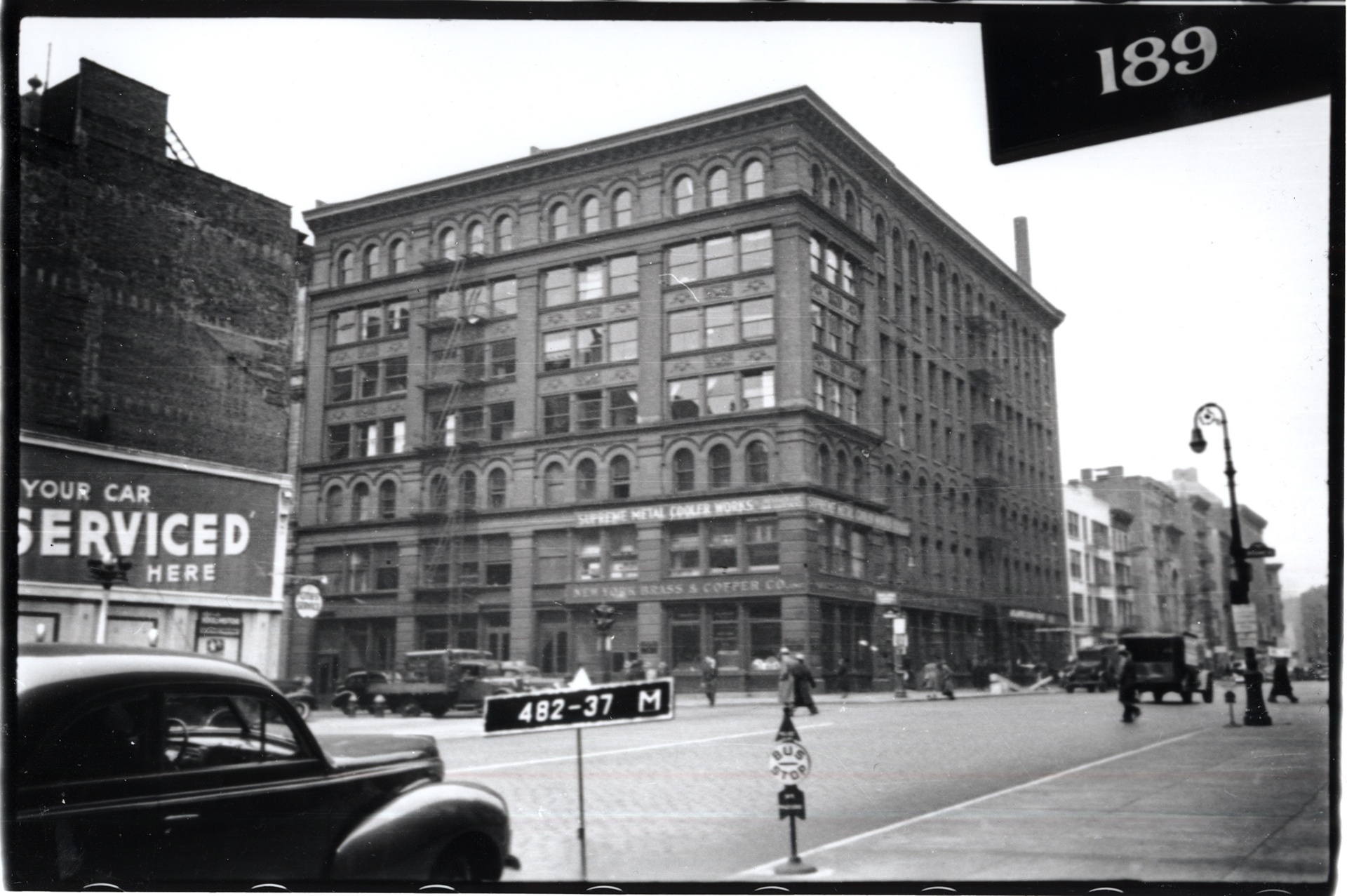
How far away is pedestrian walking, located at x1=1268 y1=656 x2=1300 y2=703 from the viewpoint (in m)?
5.05

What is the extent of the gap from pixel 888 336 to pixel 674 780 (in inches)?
90.0

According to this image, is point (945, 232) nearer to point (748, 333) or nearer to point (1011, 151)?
point (1011, 151)

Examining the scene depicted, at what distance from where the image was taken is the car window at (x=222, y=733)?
3514 mm

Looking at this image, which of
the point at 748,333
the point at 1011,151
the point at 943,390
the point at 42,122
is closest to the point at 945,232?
the point at 1011,151

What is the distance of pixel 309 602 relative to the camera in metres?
4.49

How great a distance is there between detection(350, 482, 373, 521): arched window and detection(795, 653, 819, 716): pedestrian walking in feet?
6.51

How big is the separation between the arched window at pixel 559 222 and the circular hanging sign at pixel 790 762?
2.52m

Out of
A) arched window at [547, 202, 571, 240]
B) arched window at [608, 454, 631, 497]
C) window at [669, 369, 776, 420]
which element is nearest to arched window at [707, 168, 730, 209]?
arched window at [547, 202, 571, 240]

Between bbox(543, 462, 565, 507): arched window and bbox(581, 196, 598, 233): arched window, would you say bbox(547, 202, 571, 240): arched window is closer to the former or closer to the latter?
bbox(581, 196, 598, 233): arched window

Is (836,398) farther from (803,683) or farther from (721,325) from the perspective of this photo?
(803,683)

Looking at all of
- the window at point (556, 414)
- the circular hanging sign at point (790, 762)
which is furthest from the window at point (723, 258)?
the circular hanging sign at point (790, 762)

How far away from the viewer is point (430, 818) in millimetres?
4020

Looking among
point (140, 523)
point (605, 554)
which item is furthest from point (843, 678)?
point (140, 523)

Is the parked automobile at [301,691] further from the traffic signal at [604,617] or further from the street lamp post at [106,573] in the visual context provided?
the traffic signal at [604,617]
